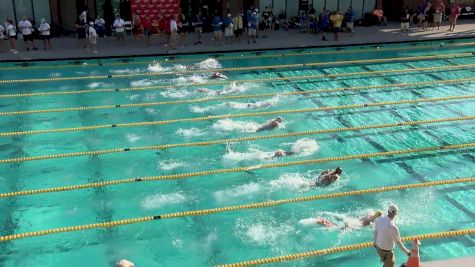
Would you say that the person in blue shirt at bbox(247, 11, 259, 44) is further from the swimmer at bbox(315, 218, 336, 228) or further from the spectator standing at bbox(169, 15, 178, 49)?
the swimmer at bbox(315, 218, 336, 228)

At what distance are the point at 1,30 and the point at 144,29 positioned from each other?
6290 mm

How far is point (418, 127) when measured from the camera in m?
14.5

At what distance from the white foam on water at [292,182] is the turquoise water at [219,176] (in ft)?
0.14

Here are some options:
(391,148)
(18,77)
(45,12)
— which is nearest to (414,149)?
(391,148)

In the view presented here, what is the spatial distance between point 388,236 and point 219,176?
516cm

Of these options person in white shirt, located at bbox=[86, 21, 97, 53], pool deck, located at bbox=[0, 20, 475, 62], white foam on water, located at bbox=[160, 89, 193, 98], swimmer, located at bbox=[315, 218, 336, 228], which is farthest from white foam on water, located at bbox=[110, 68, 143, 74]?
swimmer, located at bbox=[315, 218, 336, 228]

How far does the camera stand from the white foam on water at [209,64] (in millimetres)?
20380

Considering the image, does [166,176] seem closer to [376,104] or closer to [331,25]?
[376,104]

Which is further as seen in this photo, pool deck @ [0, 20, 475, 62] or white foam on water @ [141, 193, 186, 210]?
pool deck @ [0, 20, 475, 62]

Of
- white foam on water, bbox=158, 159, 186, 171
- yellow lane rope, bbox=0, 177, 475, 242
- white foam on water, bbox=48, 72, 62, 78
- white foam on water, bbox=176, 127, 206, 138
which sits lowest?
yellow lane rope, bbox=0, 177, 475, 242

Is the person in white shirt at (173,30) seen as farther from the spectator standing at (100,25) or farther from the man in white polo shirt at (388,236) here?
the man in white polo shirt at (388,236)

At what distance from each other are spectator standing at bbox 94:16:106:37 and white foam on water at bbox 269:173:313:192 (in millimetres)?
14716

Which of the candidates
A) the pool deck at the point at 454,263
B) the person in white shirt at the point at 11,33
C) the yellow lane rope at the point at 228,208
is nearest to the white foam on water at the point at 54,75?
the person in white shirt at the point at 11,33

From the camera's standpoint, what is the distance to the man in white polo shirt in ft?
23.6
